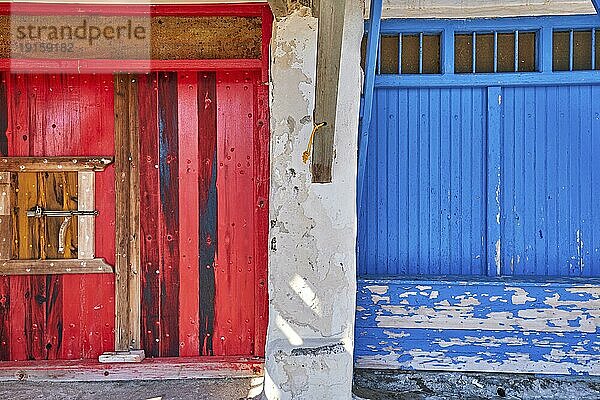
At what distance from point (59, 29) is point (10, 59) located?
37 cm

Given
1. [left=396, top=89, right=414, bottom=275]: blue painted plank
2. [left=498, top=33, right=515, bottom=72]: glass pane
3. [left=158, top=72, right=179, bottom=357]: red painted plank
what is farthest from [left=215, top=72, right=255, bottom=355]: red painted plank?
[left=498, top=33, right=515, bottom=72]: glass pane

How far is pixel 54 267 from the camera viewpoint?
402cm

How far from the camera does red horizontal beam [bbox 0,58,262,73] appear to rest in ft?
12.6

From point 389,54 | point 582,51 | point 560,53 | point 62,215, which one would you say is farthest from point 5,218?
point 582,51

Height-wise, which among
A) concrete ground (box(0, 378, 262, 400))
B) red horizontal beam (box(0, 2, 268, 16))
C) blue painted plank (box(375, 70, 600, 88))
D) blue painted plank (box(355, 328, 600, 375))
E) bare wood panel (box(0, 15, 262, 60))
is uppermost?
red horizontal beam (box(0, 2, 268, 16))

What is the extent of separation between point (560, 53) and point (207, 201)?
2.55 m

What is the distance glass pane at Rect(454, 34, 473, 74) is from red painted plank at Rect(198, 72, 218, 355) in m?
1.63

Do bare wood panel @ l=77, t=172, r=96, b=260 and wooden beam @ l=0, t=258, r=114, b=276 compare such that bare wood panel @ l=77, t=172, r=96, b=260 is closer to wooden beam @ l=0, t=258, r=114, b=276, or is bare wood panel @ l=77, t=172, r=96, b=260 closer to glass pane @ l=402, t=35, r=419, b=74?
wooden beam @ l=0, t=258, r=114, b=276

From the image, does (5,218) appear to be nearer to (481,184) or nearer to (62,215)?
(62,215)

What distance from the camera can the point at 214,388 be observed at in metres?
3.75

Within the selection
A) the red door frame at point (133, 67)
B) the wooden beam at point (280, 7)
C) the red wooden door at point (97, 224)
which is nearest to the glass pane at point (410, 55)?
the red door frame at point (133, 67)

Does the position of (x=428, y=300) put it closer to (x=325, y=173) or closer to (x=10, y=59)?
(x=325, y=173)

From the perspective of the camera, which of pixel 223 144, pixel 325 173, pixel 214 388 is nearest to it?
pixel 325 173

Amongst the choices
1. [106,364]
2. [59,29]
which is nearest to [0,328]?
[106,364]
